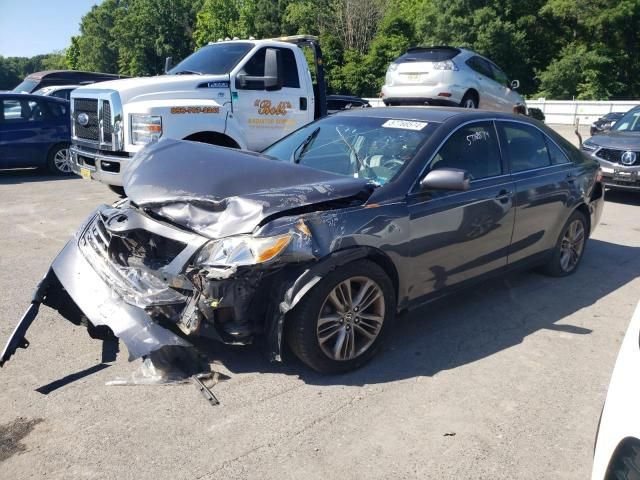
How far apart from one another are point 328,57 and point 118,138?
37330mm

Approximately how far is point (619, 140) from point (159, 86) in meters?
7.54

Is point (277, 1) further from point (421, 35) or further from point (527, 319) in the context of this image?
point (527, 319)

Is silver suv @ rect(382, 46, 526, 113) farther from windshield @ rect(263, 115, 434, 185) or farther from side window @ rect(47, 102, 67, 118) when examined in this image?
windshield @ rect(263, 115, 434, 185)

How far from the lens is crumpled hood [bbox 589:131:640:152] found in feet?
30.9

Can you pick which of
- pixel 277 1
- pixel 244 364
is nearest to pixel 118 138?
pixel 244 364

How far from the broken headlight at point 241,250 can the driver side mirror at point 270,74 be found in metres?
5.28

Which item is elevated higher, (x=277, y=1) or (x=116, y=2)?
(x=116, y=2)

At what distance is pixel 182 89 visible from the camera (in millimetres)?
7578

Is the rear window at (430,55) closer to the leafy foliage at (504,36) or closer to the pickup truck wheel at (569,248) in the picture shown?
the pickup truck wheel at (569,248)

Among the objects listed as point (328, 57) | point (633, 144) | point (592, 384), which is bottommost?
point (592, 384)

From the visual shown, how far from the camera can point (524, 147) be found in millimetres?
5078

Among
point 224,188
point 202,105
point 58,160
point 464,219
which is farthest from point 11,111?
point 464,219

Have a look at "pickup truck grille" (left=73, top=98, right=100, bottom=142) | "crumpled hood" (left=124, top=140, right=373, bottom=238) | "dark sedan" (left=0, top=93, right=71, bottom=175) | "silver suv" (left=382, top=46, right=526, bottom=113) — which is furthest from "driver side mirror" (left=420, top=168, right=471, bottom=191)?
"dark sedan" (left=0, top=93, right=71, bottom=175)

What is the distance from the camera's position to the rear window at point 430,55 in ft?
39.5
